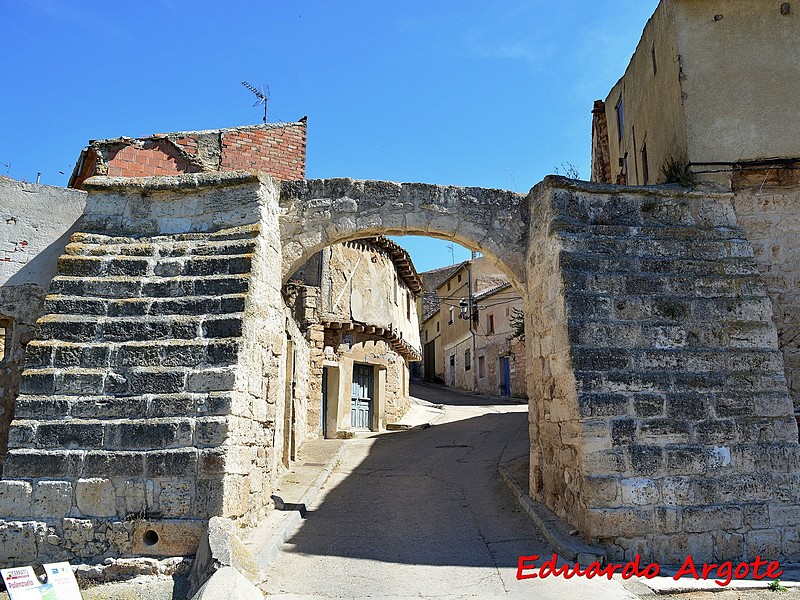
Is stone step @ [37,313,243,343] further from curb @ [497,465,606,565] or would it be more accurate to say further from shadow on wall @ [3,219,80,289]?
curb @ [497,465,606,565]

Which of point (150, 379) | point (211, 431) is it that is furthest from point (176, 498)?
point (150, 379)

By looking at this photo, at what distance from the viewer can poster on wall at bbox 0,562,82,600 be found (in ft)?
14.5

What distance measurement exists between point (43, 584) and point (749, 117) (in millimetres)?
8244

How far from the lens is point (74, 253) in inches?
243

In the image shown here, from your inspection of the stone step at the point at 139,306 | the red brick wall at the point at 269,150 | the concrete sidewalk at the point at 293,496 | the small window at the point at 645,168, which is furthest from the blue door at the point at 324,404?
the stone step at the point at 139,306

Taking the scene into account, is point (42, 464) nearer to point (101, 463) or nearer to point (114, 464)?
point (101, 463)

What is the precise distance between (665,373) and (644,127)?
16.8 ft

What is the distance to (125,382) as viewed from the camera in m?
5.37

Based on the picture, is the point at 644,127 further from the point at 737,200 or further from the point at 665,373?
the point at 665,373

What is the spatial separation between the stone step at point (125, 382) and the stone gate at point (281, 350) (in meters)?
0.02

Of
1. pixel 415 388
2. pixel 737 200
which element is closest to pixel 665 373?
pixel 737 200

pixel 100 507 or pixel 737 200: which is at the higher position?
pixel 737 200

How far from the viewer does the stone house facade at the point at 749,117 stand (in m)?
7.40

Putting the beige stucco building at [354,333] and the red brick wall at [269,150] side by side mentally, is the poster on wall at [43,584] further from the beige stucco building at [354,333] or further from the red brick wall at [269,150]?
the red brick wall at [269,150]
